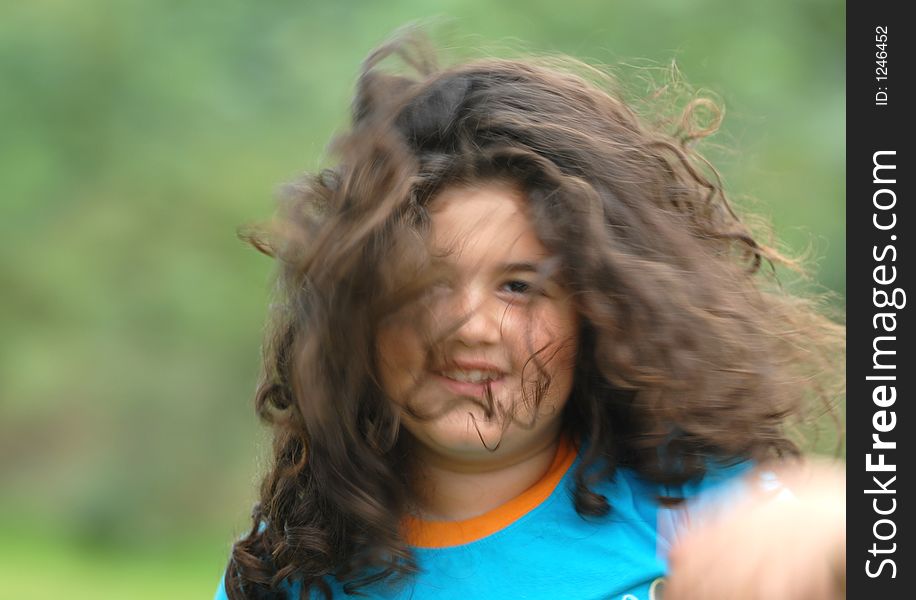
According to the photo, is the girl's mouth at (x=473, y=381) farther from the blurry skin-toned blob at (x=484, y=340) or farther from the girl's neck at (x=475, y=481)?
the girl's neck at (x=475, y=481)

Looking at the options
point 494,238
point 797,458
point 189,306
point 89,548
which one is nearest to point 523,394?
point 494,238

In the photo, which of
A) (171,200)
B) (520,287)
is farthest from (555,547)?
(171,200)

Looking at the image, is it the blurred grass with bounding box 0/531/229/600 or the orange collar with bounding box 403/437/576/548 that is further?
the blurred grass with bounding box 0/531/229/600

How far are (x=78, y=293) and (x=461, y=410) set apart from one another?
3983 millimetres

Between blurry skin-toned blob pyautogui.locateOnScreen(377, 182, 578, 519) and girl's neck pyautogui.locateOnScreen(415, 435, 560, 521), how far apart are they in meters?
0.03

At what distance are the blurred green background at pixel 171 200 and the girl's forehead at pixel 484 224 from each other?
2616 millimetres

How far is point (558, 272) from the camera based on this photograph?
156cm

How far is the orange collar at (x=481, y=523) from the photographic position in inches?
62.9

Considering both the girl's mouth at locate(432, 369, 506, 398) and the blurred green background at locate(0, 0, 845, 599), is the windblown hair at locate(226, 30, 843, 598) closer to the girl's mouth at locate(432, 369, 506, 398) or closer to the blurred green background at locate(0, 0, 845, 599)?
the girl's mouth at locate(432, 369, 506, 398)

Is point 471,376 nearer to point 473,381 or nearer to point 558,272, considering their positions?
point 473,381

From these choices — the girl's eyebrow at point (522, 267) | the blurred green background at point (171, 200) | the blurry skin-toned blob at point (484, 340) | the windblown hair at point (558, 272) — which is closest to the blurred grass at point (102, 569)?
the blurred green background at point (171, 200)

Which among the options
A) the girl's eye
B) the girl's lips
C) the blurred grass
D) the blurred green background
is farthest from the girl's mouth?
the blurred grass

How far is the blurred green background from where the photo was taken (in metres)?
4.41
